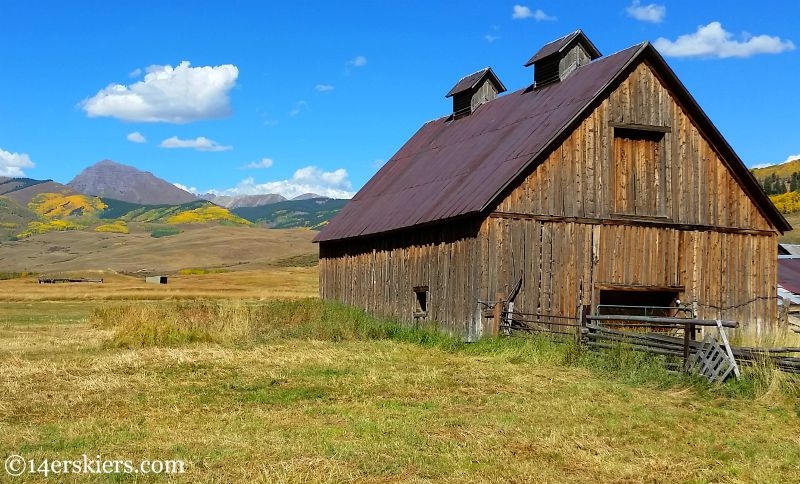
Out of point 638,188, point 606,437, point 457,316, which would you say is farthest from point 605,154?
point 606,437

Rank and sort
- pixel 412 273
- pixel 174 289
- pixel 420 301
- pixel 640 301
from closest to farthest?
pixel 640 301 < pixel 412 273 < pixel 420 301 < pixel 174 289

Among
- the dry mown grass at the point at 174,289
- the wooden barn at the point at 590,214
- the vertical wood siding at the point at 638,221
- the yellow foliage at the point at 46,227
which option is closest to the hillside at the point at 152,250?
the yellow foliage at the point at 46,227

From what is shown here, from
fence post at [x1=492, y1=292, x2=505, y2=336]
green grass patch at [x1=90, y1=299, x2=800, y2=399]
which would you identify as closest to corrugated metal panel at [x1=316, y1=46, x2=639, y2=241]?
fence post at [x1=492, y1=292, x2=505, y2=336]

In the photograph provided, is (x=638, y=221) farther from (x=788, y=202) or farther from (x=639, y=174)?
(x=788, y=202)

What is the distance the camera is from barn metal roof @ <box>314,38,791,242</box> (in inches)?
840

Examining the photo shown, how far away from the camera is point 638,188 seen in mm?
22469

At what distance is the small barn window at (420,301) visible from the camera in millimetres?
23802

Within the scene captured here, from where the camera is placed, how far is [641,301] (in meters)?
23.1

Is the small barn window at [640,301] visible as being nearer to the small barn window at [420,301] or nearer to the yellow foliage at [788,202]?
the small barn window at [420,301]

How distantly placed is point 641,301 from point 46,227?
6327 inches

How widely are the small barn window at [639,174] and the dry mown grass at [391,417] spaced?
5974mm

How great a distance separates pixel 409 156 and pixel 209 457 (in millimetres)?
22265

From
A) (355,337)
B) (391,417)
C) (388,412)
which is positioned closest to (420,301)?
(355,337)

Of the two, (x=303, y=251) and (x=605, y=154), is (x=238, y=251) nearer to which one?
(x=303, y=251)
